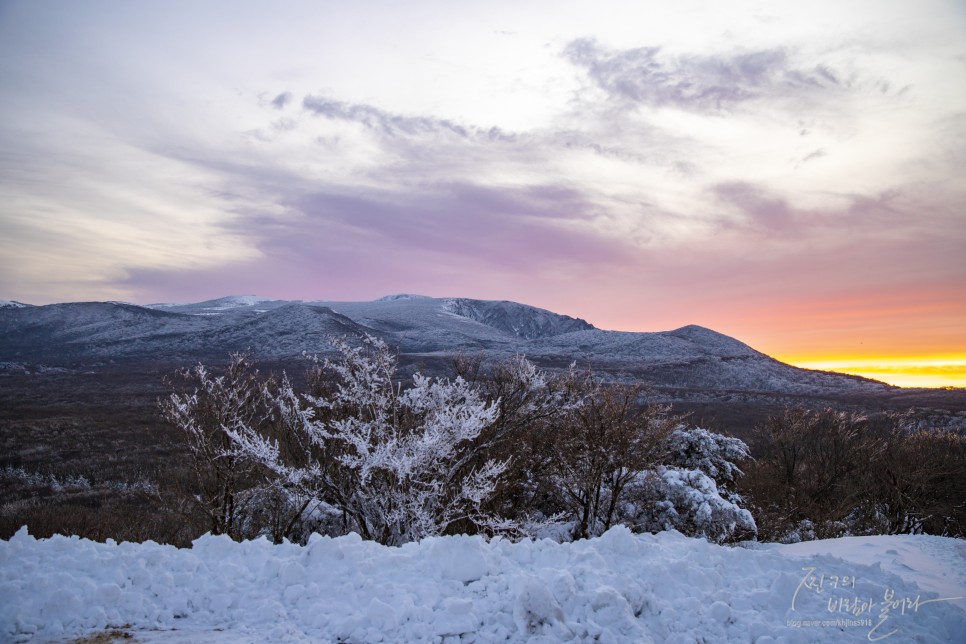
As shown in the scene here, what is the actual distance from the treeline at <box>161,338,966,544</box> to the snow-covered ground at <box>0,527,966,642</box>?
5.87 metres

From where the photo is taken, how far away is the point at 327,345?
130000mm

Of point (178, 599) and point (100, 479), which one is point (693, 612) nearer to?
point (178, 599)

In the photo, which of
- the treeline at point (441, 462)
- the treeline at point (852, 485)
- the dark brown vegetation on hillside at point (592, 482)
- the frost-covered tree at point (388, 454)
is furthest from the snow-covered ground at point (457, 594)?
the treeline at point (852, 485)

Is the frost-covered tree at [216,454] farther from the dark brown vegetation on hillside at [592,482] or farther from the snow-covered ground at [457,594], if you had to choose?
the snow-covered ground at [457,594]

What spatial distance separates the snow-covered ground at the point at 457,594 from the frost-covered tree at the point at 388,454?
587cm

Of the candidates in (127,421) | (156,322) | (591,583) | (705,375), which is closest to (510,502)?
A: (591,583)

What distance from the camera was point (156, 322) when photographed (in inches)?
6334

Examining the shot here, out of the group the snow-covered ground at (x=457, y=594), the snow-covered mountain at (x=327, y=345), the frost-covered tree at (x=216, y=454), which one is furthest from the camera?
the snow-covered mountain at (x=327, y=345)

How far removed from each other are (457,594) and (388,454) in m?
7.23

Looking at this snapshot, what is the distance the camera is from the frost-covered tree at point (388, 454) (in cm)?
1369

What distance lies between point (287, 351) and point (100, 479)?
9929cm

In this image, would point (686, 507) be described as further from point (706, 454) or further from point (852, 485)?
point (852, 485)

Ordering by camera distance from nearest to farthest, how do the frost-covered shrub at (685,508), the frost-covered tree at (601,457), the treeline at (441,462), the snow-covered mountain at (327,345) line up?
the treeline at (441,462)
the frost-covered shrub at (685,508)
the frost-covered tree at (601,457)
the snow-covered mountain at (327,345)

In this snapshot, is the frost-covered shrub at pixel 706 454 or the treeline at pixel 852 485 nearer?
the treeline at pixel 852 485
